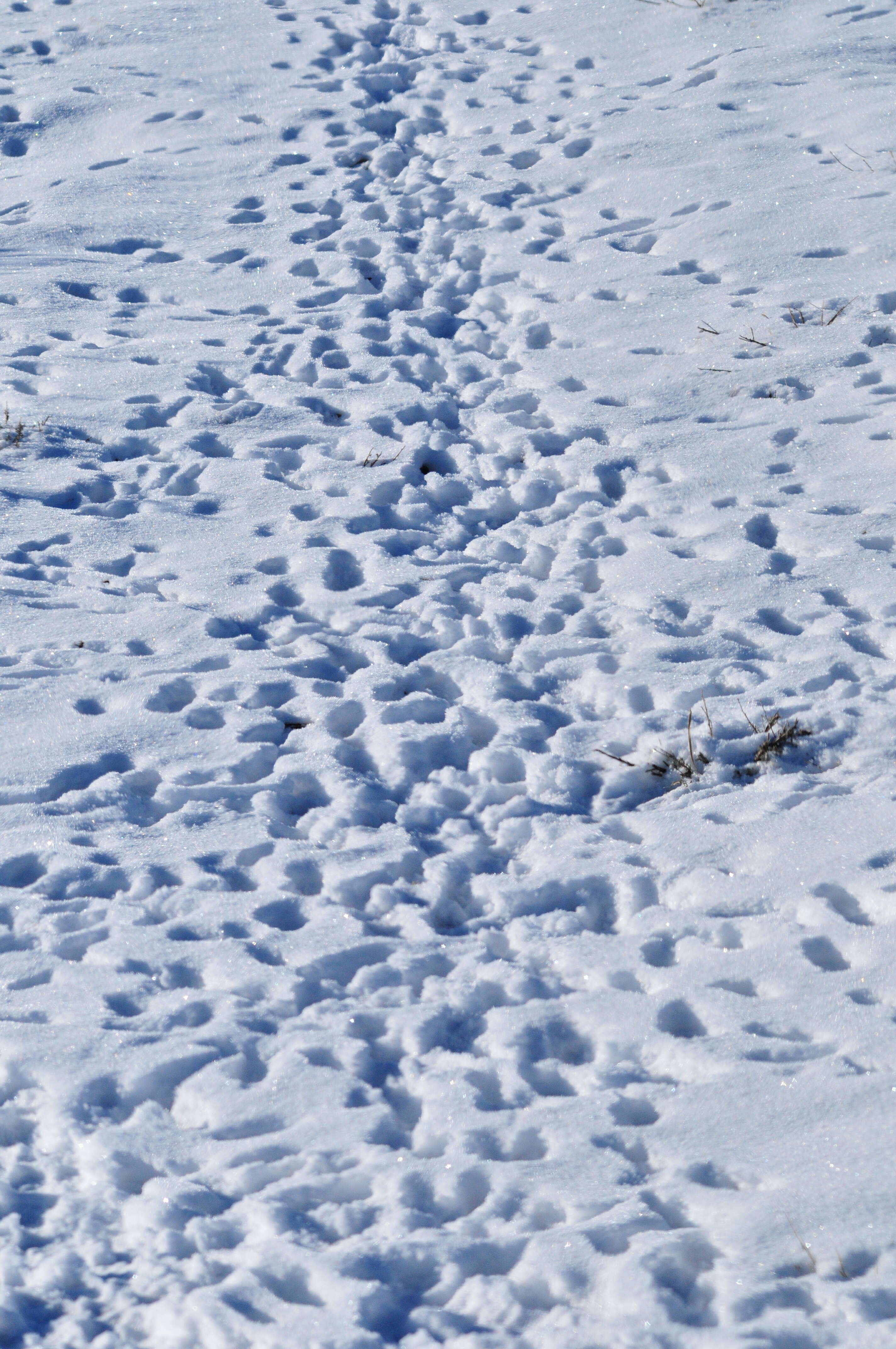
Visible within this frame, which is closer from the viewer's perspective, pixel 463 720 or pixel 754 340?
pixel 463 720

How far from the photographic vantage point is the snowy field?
8.84 feet

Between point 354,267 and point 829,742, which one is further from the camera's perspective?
point 354,267

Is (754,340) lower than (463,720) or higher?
higher

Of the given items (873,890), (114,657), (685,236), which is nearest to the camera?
(873,890)

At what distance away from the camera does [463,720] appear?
163 inches

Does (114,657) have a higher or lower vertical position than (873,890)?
higher

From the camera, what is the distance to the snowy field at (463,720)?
8.84 feet

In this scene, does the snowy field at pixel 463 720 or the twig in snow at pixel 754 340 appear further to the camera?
the twig in snow at pixel 754 340

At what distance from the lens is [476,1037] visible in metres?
3.15

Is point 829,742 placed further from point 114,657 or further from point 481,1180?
point 114,657

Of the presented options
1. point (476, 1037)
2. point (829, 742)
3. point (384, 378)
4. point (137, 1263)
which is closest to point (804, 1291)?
point (476, 1037)

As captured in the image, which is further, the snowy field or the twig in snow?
the twig in snow

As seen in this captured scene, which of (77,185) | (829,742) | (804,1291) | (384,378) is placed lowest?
(804,1291)

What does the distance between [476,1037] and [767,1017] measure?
762 millimetres
